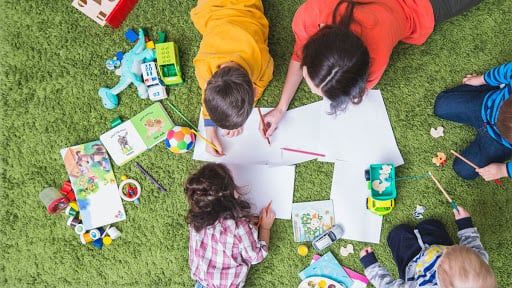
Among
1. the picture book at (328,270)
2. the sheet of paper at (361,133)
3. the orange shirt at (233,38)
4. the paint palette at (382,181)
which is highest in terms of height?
the orange shirt at (233,38)

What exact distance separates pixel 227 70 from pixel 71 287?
101cm

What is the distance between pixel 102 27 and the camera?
1.45 m

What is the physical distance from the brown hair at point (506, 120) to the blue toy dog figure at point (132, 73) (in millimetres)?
1083

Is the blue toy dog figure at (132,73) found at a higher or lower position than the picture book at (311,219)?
higher

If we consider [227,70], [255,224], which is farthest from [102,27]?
[255,224]

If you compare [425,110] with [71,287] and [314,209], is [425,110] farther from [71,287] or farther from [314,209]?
[71,287]

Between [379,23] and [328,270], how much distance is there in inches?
31.9

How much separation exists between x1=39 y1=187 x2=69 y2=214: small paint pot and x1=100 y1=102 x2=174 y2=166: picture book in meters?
0.23

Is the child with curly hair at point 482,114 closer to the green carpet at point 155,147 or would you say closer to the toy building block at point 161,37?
the green carpet at point 155,147

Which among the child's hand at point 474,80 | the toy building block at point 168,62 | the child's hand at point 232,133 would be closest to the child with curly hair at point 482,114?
the child's hand at point 474,80

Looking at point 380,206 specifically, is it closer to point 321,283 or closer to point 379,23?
A: point 321,283

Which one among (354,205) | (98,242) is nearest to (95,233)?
(98,242)

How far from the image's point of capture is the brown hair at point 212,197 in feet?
4.06

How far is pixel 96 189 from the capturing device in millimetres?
1410
